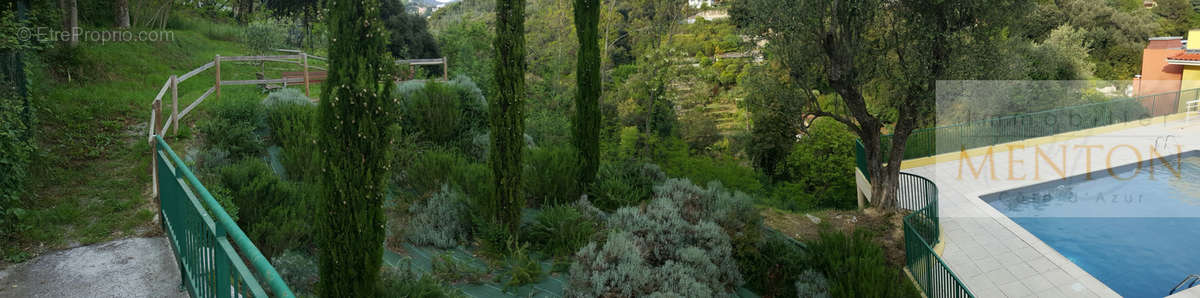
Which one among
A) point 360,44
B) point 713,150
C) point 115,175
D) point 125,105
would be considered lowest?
point 713,150

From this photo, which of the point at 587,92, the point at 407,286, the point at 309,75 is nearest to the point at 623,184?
the point at 587,92

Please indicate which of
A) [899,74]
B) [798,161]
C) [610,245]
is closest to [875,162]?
[899,74]

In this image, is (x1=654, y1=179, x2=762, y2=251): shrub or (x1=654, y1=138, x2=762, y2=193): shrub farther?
(x1=654, y1=138, x2=762, y2=193): shrub

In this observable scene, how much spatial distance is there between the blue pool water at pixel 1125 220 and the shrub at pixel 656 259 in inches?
290

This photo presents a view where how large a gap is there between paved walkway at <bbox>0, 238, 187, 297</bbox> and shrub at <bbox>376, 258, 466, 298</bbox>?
4.59 ft

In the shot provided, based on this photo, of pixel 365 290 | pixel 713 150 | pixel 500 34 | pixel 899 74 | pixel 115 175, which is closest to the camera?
pixel 365 290

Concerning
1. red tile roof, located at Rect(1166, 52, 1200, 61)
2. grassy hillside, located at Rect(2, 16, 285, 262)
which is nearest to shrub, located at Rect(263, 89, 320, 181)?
grassy hillside, located at Rect(2, 16, 285, 262)

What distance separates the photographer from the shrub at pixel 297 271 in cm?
528

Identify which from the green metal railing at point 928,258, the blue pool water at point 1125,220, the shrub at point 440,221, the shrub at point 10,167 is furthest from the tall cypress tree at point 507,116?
the blue pool water at point 1125,220

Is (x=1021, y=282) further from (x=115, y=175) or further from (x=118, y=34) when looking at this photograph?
(x=118, y=34)

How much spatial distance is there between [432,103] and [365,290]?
257 inches

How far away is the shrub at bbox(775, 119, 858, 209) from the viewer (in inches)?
864

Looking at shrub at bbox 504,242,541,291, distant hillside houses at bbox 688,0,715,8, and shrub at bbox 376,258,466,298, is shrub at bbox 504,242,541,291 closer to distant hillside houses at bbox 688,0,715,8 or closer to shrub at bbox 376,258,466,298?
shrub at bbox 376,258,466,298

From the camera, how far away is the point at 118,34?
18.1m
